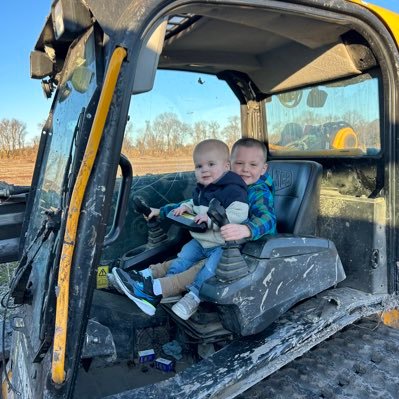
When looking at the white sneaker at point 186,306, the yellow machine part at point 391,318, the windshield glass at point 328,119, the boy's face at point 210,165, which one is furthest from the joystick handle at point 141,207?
the yellow machine part at point 391,318

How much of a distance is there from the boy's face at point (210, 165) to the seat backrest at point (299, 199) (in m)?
0.42

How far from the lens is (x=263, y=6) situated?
5.49ft

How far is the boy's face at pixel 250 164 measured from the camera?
2492 mm

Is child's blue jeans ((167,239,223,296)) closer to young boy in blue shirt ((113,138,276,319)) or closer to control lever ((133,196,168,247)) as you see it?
young boy in blue shirt ((113,138,276,319))

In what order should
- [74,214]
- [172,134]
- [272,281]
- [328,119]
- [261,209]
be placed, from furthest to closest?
[172,134]
[328,119]
[261,209]
[272,281]
[74,214]

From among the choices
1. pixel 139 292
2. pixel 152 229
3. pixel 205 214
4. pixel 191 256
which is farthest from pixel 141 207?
pixel 139 292

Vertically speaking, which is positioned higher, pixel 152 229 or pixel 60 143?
pixel 60 143

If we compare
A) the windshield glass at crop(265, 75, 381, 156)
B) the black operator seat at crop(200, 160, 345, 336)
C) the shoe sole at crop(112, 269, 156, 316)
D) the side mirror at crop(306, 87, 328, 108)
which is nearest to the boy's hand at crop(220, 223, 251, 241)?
the black operator seat at crop(200, 160, 345, 336)

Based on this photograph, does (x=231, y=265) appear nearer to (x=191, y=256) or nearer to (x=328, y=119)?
(x=191, y=256)

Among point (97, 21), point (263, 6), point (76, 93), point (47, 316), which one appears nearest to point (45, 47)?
point (76, 93)

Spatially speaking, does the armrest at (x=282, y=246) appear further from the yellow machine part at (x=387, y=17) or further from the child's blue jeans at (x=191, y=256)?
the yellow machine part at (x=387, y=17)

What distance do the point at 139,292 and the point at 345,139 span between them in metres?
1.43

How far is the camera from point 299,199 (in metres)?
2.47

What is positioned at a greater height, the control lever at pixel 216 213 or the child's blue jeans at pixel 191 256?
the control lever at pixel 216 213
